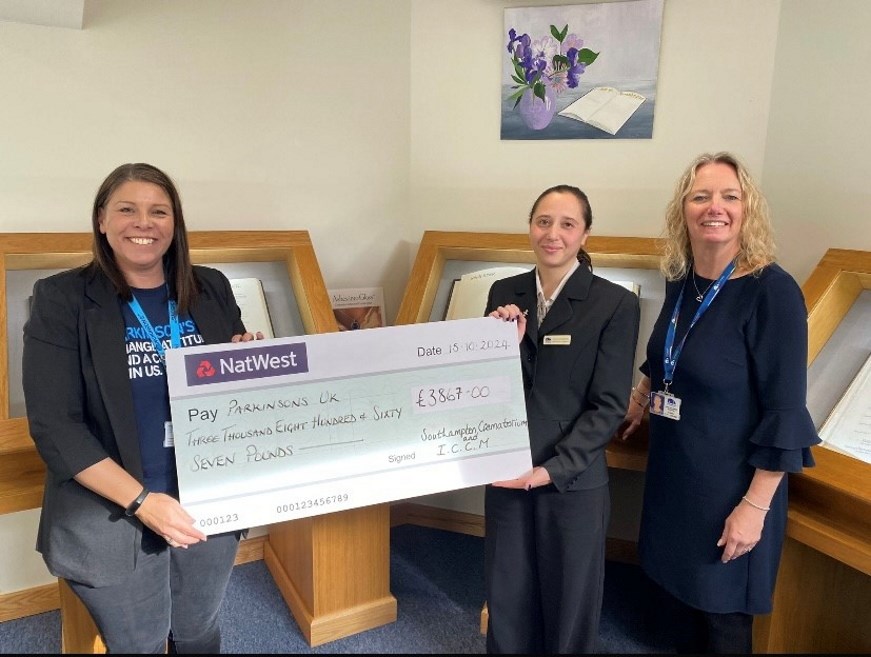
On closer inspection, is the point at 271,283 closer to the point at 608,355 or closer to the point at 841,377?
the point at 608,355

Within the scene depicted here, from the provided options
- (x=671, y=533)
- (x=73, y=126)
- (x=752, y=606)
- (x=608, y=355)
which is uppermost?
(x=73, y=126)

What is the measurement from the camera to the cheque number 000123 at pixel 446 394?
1.66m

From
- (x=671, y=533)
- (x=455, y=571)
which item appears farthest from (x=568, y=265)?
(x=455, y=571)

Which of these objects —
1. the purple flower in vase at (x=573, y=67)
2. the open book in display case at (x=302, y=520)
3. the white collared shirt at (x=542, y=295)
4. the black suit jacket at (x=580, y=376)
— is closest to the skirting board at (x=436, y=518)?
the open book in display case at (x=302, y=520)

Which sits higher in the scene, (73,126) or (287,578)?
(73,126)

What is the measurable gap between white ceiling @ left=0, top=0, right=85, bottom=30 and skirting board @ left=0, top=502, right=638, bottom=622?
200 centimetres

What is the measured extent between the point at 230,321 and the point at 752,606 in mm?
1518

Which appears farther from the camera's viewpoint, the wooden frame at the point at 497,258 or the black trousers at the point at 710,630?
the wooden frame at the point at 497,258

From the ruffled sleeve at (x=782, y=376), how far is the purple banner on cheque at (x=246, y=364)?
43.7 inches

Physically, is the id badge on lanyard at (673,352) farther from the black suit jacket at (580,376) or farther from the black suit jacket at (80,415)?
the black suit jacket at (80,415)

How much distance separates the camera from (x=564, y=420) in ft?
5.47

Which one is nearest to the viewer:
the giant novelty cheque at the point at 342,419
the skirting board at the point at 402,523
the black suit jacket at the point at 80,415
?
the black suit jacket at the point at 80,415

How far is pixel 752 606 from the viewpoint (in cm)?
165

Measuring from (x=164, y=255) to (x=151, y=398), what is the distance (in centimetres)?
34
